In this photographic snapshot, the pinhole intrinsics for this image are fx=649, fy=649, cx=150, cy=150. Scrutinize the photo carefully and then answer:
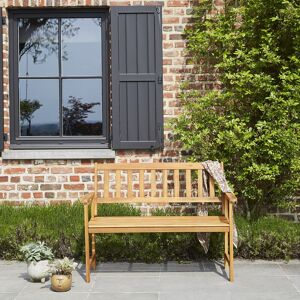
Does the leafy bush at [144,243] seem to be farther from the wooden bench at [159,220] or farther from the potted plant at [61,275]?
the potted plant at [61,275]

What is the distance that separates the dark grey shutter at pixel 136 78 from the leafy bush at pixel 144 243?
1.27 metres

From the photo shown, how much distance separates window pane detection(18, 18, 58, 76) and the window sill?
2.99ft

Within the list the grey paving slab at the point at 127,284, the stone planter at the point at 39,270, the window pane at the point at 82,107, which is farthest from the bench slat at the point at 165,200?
the window pane at the point at 82,107

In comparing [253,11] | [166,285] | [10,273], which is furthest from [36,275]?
[253,11]

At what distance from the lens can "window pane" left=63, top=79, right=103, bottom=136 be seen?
24.4 feet

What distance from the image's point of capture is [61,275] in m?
5.25

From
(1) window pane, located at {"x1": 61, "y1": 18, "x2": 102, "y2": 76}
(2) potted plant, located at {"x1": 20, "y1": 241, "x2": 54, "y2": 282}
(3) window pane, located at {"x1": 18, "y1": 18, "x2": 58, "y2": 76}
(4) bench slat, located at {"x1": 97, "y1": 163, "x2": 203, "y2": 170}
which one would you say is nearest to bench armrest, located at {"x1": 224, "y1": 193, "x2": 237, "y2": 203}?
(4) bench slat, located at {"x1": 97, "y1": 163, "x2": 203, "y2": 170}

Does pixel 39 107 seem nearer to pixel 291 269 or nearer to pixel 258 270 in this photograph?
pixel 258 270

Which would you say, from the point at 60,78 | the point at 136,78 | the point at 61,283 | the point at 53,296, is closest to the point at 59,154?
the point at 60,78

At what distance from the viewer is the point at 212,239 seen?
632cm

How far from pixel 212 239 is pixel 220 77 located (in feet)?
6.11

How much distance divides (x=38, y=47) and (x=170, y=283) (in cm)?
336

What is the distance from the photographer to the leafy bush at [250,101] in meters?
6.73

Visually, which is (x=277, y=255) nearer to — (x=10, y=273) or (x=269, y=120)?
(x=269, y=120)
